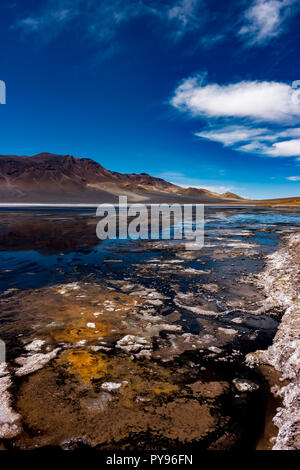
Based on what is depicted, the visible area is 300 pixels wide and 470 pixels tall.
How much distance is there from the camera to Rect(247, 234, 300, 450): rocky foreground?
6.27 ft

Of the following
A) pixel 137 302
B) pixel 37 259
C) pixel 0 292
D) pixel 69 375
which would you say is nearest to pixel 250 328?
pixel 137 302

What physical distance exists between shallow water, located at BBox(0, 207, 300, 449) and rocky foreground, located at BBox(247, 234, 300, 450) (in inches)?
6.8

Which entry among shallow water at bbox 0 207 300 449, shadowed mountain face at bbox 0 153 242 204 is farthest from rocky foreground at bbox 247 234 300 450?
shadowed mountain face at bbox 0 153 242 204

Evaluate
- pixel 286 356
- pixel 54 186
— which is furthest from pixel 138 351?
pixel 54 186

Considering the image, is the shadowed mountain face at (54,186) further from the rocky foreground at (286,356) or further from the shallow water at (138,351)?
the rocky foreground at (286,356)

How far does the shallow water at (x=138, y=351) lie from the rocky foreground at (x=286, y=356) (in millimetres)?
172

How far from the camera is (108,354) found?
9.85 feet

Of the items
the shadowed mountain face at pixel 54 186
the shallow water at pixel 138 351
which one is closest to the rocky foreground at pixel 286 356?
the shallow water at pixel 138 351

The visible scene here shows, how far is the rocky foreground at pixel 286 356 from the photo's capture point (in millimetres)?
1912

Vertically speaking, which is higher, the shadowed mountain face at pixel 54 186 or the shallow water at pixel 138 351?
the shadowed mountain face at pixel 54 186

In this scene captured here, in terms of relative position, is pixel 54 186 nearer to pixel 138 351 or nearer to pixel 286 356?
pixel 138 351

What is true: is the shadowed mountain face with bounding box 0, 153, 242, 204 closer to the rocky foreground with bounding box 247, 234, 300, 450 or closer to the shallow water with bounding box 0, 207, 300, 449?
the shallow water with bounding box 0, 207, 300, 449
